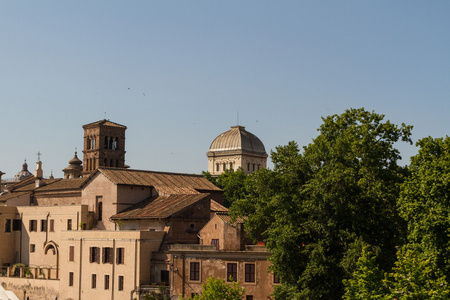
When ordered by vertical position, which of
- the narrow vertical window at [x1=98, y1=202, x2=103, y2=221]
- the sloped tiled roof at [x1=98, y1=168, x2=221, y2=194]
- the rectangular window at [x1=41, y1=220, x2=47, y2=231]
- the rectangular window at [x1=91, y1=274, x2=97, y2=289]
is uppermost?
the sloped tiled roof at [x1=98, y1=168, x2=221, y2=194]

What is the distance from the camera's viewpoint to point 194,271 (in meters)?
48.8

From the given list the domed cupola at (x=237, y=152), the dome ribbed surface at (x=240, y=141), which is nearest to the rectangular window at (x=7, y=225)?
the domed cupola at (x=237, y=152)

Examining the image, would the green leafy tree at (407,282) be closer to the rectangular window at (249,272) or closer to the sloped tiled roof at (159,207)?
the rectangular window at (249,272)

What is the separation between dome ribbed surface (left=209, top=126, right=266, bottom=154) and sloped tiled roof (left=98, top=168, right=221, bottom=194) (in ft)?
236

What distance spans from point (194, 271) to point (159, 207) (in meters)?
10.5

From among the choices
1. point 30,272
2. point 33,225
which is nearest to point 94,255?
point 30,272

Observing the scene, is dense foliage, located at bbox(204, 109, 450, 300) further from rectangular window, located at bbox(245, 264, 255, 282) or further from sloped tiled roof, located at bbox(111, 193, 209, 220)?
sloped tiled roof, located at bbox(111, 193, 209, 220)

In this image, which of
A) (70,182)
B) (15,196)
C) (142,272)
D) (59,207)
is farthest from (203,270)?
(15,196)

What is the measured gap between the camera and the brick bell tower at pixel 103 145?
9931 cm

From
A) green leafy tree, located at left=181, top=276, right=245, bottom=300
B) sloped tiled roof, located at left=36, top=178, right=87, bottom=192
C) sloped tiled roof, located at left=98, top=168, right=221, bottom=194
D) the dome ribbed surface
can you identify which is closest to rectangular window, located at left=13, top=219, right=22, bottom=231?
sloped tiled roof, located at left=36, top=178, right=87, bottom=192

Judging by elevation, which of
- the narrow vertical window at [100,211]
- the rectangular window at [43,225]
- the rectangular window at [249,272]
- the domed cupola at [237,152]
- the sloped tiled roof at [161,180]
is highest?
the domed cupola at [237,152]

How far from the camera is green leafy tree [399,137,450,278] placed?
3058 centimetres

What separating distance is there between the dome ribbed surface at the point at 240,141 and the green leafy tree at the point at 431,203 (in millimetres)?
107092

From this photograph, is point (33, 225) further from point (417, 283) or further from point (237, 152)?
point (237, 152)
